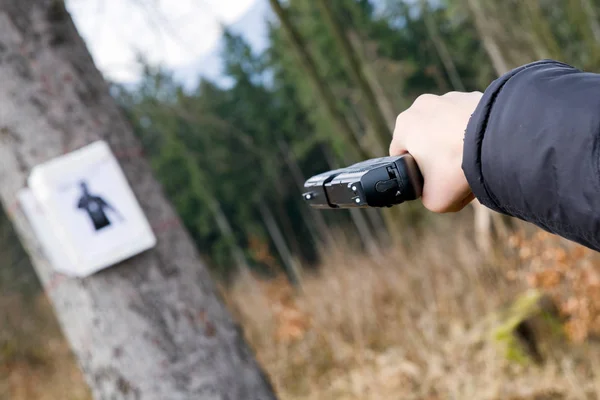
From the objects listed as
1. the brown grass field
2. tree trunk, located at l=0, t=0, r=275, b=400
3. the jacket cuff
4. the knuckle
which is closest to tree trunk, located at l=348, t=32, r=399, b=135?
the brown grass field

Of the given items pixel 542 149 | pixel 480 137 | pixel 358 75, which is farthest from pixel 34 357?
pixel 542 149

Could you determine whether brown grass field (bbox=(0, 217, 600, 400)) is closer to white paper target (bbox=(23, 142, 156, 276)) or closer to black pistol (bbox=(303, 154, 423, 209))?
white paper target (bbox=(23, 142, 156, 276))

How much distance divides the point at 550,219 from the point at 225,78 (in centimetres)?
3768

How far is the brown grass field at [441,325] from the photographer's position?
4.82m

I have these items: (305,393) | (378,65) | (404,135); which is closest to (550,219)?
(404,135)

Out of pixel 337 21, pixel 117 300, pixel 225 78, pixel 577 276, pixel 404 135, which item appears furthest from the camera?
pixel 225 78

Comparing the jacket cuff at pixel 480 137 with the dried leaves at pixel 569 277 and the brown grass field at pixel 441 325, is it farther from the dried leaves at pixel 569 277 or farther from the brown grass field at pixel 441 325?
the dried leaves at pixel 569 277

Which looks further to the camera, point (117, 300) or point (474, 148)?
point (117, 300)

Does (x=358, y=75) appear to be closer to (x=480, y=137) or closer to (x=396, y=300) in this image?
(x=396, y=300)

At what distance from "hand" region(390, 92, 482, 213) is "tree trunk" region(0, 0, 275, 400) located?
3.79 ft

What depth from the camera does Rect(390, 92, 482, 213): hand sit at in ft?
3.95

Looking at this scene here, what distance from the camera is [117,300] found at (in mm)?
2094

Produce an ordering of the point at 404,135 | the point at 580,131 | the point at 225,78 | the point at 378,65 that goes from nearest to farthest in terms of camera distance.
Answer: the point at 580,131
the point at 404,135
the point at 378,65
the point at 225,78

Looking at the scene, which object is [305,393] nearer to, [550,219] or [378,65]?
[550,219]
